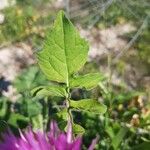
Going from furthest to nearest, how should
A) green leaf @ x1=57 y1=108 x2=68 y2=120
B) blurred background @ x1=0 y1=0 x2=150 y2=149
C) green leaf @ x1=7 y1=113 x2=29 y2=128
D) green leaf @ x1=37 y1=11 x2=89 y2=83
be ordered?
blurred background @ x1=0 y1=0 x2=150 y2=149 → green leaf @ x1=7 y1=113 x2=29 y2=128 → green leaf @ x1=57 y1=108 x2=68 y2=120 → green leaf @ x1=37 y1=11 x2=89 y2=83

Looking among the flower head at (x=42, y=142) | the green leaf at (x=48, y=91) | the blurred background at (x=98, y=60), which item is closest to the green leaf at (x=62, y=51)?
the green leaf at (x=48, y=91)

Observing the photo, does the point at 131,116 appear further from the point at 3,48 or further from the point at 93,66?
the point at 3,48

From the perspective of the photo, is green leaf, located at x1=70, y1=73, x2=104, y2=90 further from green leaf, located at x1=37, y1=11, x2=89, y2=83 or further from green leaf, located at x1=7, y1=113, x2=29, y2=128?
green leaf, located at x1=7, y1=113, x2=29, y2=128

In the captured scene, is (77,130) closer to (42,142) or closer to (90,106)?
(90,106)

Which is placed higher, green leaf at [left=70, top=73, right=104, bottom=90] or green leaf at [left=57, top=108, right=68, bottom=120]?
green leaf at [left=70, top=73, right=104, bottom=90]

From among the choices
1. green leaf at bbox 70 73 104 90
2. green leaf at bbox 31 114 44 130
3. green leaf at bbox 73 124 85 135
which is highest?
green leaf at bbox 70 73 104 90

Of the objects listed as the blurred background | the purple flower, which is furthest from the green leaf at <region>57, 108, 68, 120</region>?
the blurred background

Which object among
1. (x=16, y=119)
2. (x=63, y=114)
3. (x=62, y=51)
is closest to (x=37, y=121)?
(x=16, y=119)
